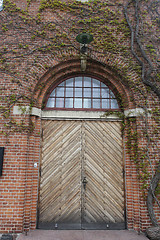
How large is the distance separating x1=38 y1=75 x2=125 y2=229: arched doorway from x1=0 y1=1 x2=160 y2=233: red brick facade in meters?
0.24

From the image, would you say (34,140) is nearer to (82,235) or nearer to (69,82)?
(69,82)

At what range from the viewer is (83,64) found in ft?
16.2

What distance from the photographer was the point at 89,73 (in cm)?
521

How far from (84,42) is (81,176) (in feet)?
12.4

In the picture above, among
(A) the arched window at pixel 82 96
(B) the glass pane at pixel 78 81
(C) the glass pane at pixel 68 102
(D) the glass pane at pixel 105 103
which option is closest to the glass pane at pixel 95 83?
(A) the arched window at pixel 82 96

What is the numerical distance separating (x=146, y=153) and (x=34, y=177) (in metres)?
3.12

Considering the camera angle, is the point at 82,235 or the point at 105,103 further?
the point at 105,103

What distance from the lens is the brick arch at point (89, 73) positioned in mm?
4793

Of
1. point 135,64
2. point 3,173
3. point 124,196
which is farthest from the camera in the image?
point 135,64

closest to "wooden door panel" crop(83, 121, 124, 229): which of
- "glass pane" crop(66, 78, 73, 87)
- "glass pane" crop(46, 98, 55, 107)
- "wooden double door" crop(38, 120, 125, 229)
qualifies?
"wooden double door" crop(38, 120, 125, 229)

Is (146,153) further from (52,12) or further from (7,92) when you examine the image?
(52,12)

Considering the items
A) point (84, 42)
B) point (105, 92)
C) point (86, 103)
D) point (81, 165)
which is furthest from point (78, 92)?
point (81, 165)

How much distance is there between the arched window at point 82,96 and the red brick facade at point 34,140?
236 mm

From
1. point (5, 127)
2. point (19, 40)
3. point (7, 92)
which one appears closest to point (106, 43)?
point (19, 40)
